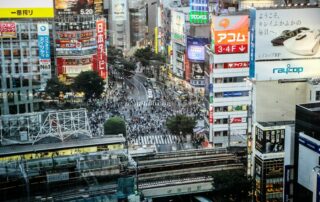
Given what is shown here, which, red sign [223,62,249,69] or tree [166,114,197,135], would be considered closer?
red sign [223,62,249,69]

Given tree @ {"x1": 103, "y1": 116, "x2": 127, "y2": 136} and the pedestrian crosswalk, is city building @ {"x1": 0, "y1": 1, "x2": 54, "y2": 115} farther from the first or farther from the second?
the pedestrian crosswalk

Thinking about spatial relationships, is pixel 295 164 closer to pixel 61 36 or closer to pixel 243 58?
pixel 243 58

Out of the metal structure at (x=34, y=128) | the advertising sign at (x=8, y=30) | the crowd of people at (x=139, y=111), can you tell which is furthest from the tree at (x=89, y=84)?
the metal structure at (x=34, y=128)

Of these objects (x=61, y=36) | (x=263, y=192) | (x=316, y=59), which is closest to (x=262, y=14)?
(x=316, y=59)

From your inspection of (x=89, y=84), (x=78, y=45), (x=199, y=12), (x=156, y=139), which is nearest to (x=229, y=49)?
(x=156, y=139)

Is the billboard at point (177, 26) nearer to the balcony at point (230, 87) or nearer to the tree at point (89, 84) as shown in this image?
the tree at point (89, 84)

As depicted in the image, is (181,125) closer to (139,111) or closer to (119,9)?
(139,111)

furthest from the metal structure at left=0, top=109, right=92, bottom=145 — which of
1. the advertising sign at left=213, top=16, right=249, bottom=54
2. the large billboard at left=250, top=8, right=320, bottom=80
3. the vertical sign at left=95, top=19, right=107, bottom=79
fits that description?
the vertical sign at left=95, top=19, right=107, bottom=79
